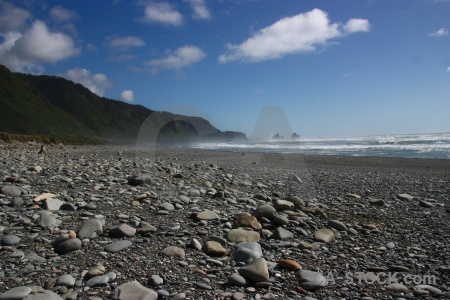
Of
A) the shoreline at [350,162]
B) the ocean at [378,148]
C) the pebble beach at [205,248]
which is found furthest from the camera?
the ocean at [378,148]

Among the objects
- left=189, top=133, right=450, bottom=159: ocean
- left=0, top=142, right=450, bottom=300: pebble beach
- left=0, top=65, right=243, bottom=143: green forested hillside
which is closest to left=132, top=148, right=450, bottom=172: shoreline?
left=189, top=133, right=450, bottom=159: ocean

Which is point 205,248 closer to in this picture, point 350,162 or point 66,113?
point 350,162

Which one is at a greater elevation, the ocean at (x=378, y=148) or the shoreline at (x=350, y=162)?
the ocean at (x=378, y=148)

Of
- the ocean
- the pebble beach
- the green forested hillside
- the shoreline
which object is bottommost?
the pebble beach

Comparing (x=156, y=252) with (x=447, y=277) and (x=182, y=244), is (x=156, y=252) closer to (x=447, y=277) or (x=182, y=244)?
(x=182, y=244)

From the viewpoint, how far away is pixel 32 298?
248 cm

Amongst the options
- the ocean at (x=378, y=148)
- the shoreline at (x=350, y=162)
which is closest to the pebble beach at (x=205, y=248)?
the shoreline at (x=350, y=162)

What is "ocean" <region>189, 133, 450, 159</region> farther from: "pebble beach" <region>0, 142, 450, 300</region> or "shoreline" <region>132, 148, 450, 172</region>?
"pebble beach" <region>0, 142, 450, 300</region>

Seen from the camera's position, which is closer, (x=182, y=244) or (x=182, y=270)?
(x=182, y=270)

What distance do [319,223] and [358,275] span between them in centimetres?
182

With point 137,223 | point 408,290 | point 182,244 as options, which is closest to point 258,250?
point 182,244

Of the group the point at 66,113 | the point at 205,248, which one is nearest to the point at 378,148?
the point at 205,248

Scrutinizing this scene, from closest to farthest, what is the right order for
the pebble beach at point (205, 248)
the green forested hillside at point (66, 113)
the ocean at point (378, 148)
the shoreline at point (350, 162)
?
the pebble beach at point (205, 248) < the shoreline at point (350, 162) < the ocean at point (378, 148) < the green forested hillside at point (66, 113)

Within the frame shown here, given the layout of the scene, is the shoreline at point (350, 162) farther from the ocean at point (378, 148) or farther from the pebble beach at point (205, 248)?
the pebble beach at point (205, 248)
